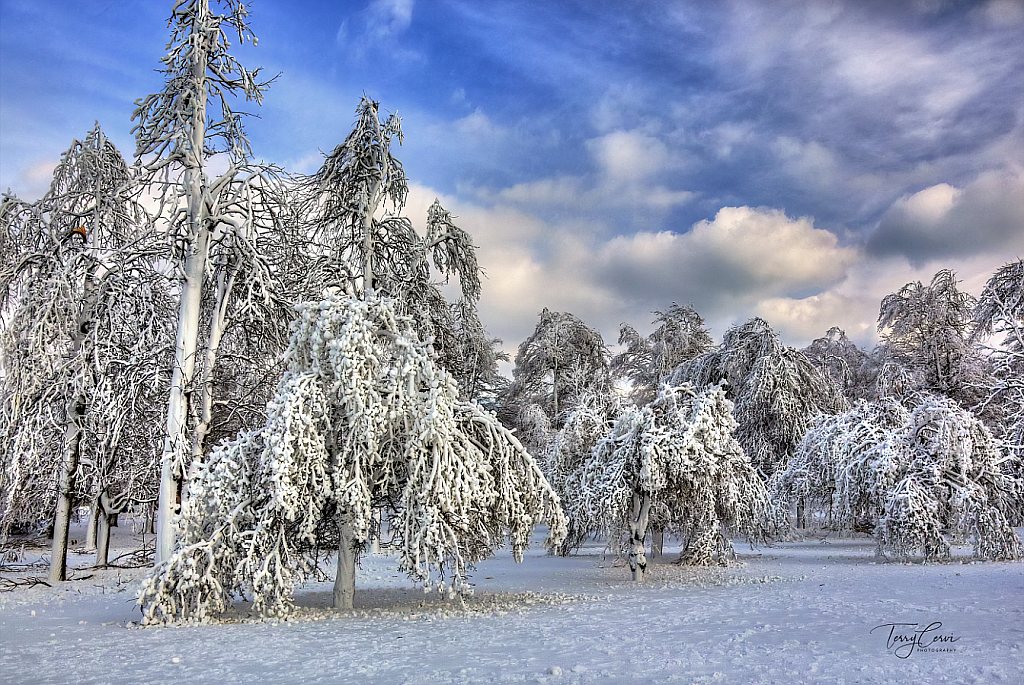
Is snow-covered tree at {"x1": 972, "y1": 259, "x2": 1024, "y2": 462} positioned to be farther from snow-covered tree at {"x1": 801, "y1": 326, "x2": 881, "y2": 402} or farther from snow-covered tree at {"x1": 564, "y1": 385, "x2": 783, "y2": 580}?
snow-covered tree at {"x1": 564, "y1": 385, "x2": 783, "y2": 580}

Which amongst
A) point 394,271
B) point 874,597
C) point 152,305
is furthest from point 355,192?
point 874,597

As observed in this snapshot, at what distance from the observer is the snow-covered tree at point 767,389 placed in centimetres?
2378

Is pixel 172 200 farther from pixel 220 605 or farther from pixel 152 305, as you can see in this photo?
pixel 220 605

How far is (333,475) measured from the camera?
9844 millimetres

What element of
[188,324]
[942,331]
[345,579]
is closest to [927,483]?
[942,331]

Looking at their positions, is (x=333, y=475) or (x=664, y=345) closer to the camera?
(x=333, y=475)

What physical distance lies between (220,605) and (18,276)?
316 inches

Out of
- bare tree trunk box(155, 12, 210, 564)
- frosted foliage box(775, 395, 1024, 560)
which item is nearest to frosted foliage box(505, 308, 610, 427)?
frosted foliage box(775, 395, 1024, 560)

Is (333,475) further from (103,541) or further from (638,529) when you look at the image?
(103,541)

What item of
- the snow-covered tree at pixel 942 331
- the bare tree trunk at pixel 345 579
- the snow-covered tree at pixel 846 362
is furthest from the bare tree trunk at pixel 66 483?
the snow-covered tree at pixel 846 362

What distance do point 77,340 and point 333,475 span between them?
7.64 meters

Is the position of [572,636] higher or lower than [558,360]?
lower
